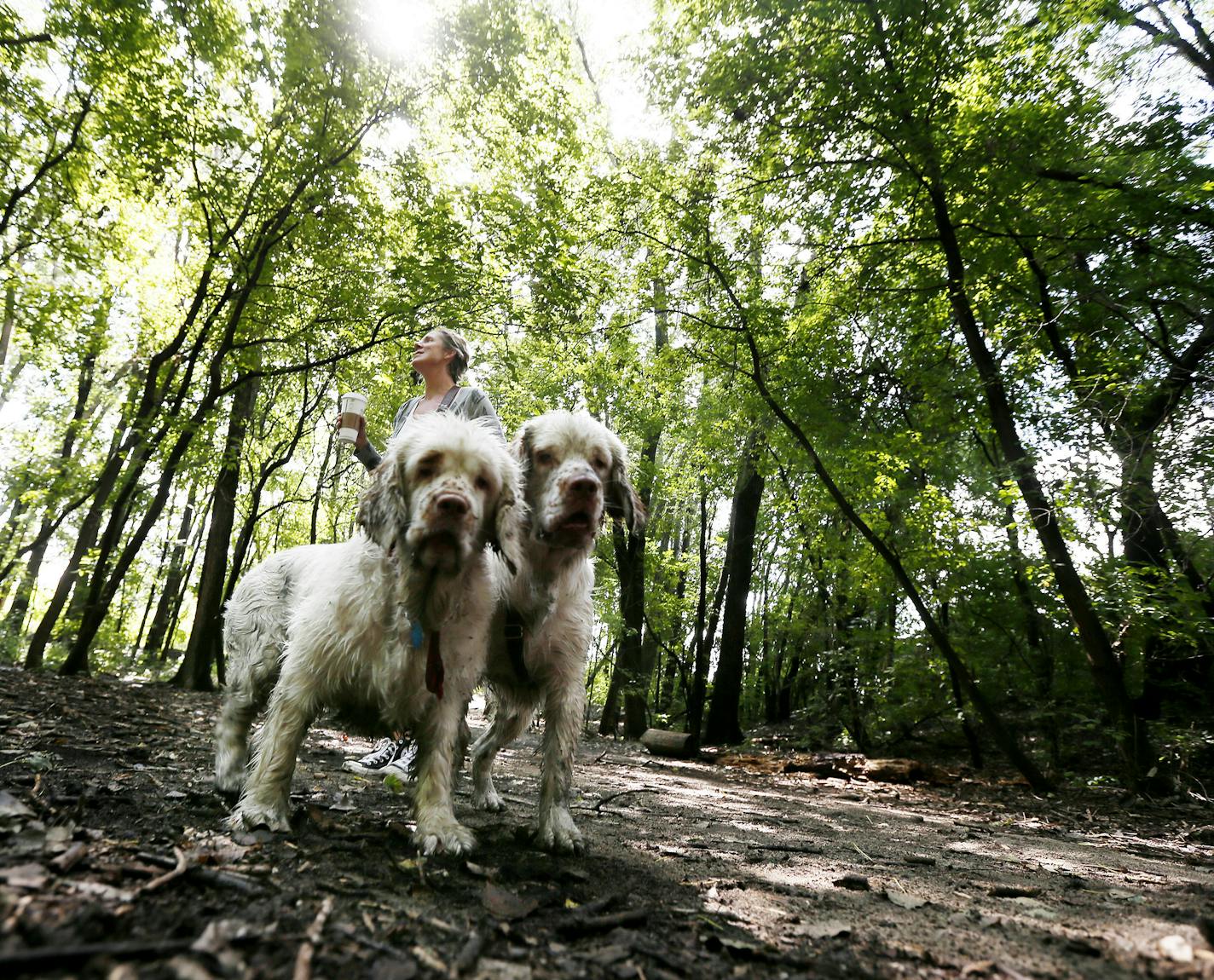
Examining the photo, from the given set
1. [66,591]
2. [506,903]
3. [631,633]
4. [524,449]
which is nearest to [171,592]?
[66,591]

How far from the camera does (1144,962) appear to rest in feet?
6.82

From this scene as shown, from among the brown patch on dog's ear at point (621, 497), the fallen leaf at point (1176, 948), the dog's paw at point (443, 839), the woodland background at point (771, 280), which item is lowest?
the dog's paw at point (443, 839)

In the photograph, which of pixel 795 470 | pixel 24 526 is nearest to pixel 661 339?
pixel 795 470

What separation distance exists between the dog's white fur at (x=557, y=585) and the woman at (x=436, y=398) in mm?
742

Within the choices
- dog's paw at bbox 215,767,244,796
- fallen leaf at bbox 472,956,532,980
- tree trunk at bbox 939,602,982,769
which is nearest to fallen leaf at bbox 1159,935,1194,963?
fallen leaf at bbox 472,956,532,980

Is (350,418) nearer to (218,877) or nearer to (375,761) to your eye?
(218,877)

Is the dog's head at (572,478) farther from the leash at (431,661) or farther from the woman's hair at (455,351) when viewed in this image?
the woman's hair at (455,351)

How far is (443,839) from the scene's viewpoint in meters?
3.00

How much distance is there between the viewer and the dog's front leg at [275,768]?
3.07m

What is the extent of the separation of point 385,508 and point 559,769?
170cm

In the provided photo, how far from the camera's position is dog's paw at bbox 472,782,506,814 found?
4637 millimetres

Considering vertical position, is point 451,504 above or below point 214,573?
below

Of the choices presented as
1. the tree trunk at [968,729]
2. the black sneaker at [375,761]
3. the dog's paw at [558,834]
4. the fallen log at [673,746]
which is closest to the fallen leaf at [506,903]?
the dog's paw at [558,834]

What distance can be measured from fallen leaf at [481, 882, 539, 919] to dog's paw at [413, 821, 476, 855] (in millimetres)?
471
